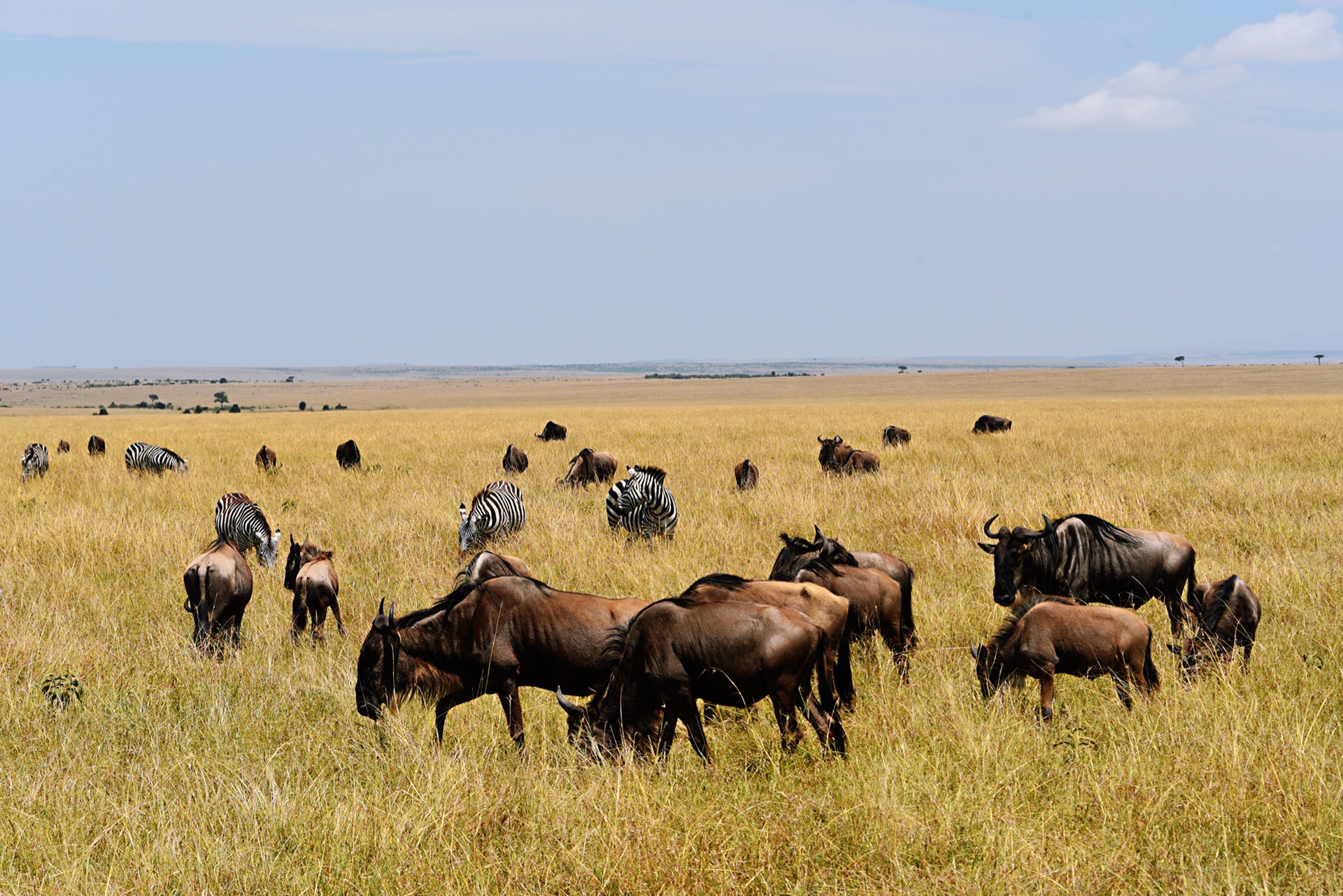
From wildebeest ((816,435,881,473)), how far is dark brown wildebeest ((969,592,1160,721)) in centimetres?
1213

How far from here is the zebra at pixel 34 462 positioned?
838 inches

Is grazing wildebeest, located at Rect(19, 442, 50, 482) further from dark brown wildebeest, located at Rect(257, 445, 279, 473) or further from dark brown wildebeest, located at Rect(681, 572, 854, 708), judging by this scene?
dark brown wildebeest, located at Rect(681, 572, 854, 708)

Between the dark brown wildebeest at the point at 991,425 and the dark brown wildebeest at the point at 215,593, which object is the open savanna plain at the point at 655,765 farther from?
the dark brown wildebeest at the point at 991,425

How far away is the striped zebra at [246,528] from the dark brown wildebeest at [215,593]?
9.72 feet

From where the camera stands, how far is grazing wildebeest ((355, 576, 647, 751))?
17.8 ft

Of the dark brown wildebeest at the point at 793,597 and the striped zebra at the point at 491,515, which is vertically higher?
the dark brown wildebeest at the point at 793,597

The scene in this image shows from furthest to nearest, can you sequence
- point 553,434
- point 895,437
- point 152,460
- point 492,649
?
point 553,434
point 895,437
point 152,460
point 492,649

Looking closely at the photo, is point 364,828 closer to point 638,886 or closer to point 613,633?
point 638,886

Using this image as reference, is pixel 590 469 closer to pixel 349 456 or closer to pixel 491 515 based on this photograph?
pixel 491 515

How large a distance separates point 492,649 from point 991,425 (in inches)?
1105

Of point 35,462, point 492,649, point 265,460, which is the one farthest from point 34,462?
point 492,649

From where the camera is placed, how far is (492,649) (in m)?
5.41

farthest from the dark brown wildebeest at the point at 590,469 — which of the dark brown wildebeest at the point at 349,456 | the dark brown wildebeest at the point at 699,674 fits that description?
the dark brown wildebeest at the point at 699,674

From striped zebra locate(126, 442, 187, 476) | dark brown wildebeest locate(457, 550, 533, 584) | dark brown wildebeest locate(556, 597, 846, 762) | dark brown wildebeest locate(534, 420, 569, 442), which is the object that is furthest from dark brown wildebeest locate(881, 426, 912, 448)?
dark brown wildebeest locate(556, 597, 846, 762)
